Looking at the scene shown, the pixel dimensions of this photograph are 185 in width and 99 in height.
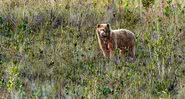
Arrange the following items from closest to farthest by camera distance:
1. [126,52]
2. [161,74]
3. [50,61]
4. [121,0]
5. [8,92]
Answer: [8,92]
[161,74]
[50,61]
[126,52]
[121,0]

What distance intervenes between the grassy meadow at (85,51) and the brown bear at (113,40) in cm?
16

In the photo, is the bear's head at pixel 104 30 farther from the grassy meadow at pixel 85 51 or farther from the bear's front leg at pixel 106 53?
the grassy meadow at pixel 85 51

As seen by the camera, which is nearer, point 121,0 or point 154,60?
point 154,60

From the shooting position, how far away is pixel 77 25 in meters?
9.89

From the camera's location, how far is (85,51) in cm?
853

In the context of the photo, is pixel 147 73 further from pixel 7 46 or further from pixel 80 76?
pixel 7 46

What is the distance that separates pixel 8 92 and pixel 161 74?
86.8 inches

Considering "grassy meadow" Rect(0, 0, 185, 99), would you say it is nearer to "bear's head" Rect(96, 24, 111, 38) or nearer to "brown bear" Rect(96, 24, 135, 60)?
"brown bear" Rect(96, 24, 135, 60)

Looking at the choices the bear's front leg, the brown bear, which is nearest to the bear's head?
the brown bear

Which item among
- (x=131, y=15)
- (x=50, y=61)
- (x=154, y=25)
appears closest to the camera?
(x=50, y=61)

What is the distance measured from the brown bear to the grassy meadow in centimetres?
16

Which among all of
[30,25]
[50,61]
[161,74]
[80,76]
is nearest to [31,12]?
[30,25]

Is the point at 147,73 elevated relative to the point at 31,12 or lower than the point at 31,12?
lower

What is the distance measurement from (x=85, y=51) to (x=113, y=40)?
20.8 inches
